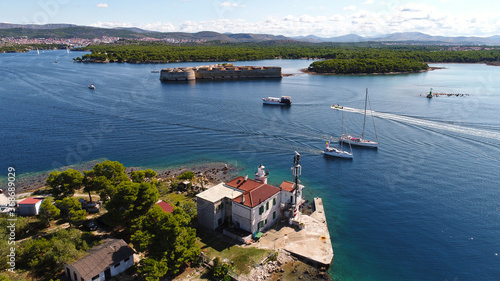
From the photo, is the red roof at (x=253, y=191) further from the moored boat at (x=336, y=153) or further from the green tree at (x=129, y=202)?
the moored boat at (x=336, y=153)

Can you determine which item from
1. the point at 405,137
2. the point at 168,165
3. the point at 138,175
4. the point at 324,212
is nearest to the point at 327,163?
the point at 324,212

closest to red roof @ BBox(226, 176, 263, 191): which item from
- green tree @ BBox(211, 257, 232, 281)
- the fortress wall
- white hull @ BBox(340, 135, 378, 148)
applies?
green tree @ BBox(211, 257, 232, 281)

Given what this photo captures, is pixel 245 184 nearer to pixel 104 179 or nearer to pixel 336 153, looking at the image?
pixel 104 179

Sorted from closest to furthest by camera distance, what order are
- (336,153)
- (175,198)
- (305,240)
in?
1. (305,240)
2. (175,198)
3. (336,153)

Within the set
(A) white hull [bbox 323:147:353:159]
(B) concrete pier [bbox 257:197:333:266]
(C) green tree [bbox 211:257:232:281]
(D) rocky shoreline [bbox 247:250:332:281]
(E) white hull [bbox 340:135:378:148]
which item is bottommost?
(D) rocky shoreline [bbox 247:250:332:281]

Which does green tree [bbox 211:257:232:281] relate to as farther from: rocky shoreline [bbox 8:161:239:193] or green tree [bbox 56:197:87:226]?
rocky shoreline [bbox 8:161:239:193]

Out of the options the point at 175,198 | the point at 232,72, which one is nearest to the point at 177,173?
the point at 175,198
